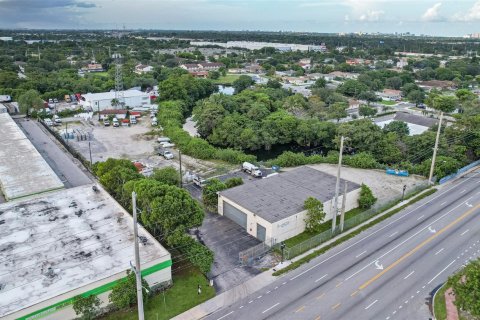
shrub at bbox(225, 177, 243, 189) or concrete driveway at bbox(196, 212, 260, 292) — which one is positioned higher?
shrub at bbox(225, 177, 243, 189)

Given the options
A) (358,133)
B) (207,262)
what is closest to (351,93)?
(358,133)

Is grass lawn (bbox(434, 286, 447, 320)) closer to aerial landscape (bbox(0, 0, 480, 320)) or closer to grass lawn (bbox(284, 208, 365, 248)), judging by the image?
aerial landscape (bbox(0, 0, 480, 320))

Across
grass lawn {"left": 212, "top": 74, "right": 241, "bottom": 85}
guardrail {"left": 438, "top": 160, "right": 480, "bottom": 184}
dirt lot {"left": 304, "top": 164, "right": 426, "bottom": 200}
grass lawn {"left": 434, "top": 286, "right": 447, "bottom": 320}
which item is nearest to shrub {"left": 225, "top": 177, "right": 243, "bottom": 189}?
dirt lot {"left": 304, "top": 164, "right": 426, "bottom": 200}

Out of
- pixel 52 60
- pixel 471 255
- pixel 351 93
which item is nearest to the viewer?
pixel 471 255

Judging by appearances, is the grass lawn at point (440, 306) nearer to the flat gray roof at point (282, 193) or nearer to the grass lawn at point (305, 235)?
the grass lawn at point (305, 235)

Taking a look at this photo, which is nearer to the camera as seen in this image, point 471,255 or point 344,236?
point 471,255

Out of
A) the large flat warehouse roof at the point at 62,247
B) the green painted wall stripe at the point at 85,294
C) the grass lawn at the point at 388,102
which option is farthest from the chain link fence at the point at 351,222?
the grass lawn at the point at 388,102

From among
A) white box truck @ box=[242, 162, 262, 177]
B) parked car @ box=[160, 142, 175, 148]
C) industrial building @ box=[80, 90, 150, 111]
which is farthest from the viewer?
industrial building @ box=[80, 90, 150, 111]

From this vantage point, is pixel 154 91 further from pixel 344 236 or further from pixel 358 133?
pixel 344 236
